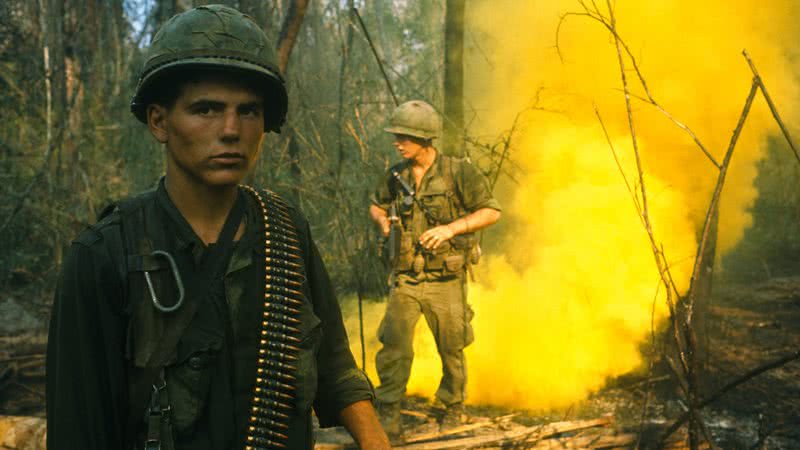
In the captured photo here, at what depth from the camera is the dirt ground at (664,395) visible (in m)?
5.71

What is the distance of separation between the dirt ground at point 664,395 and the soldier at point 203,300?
3.29 m

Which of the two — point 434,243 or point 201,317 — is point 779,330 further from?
point 201,317

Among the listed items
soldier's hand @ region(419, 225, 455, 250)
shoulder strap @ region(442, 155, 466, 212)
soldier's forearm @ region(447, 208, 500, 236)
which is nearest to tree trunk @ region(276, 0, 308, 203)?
shoulder strap @ region(442, 155, 466, 212)

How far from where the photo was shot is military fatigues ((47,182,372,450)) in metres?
1.64

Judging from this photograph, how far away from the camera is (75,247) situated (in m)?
1.68

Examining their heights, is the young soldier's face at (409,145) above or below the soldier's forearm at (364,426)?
above

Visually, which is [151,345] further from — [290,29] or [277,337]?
[290,29]

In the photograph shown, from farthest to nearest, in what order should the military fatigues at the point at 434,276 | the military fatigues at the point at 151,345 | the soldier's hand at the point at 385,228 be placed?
the soldier's hand at the point at 385,228 → the military fatigues at the point at 434,276 → the military fatigues at the point at 151,345

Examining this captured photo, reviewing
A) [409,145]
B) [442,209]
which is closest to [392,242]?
[442,209]

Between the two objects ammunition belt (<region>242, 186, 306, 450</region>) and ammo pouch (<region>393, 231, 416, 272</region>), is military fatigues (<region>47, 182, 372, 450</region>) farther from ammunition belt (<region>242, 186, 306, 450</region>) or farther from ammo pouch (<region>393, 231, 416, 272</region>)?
ammo pouch (<region>393, 231, 416, 272</region>)

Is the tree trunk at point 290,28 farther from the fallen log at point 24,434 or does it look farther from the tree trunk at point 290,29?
the fallen log at point 24,434

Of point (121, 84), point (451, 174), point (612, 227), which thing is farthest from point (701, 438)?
point (121, 84)

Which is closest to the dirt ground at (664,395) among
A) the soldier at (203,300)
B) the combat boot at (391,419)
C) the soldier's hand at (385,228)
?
the combat boot at (391,419)

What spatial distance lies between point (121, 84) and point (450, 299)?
716cm
